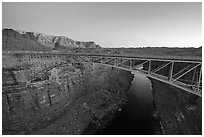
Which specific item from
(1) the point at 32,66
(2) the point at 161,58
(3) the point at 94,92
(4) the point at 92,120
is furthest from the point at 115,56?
(3) the point at 94,92

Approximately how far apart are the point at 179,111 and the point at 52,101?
19.8 m

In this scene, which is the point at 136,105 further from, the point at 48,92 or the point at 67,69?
the point at 48,92

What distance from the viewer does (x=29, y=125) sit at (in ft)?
76.8

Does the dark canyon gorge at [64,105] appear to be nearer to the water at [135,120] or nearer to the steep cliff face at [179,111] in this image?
the steep cliff face at [179,111]

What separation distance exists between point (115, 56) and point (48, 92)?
14307mm

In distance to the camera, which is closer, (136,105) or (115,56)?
(115,56)

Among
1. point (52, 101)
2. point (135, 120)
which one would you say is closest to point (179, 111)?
point (135, 120)

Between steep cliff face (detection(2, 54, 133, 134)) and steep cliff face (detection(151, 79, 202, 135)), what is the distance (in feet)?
32.3

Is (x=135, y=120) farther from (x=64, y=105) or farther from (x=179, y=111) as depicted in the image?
(x=64, y=105)

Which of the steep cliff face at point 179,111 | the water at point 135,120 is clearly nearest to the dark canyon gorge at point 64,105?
the steep cliff face at point 179,111

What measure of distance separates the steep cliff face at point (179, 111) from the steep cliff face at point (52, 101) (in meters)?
9.84

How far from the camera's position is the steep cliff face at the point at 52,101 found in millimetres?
22766

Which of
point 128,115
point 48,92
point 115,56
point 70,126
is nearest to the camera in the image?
point 115,56

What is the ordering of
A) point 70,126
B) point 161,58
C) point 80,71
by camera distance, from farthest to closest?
point 80,71 < point 70,126 < point 161,58
